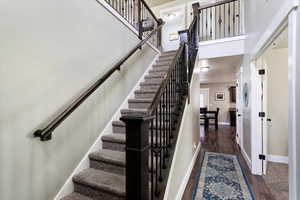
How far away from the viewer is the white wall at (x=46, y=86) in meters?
1.28

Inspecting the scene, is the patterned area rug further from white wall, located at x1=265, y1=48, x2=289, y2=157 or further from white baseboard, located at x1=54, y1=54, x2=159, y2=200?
white baseboard, located at x1=54, y1=54, x2=159, y2=200

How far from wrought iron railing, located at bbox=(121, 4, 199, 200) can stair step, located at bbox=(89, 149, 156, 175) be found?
1.16ft

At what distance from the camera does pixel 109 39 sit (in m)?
2.48

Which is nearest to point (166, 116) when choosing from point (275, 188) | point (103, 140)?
point (103, 140)

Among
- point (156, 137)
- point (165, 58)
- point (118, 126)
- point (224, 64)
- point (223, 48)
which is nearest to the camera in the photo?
point (156, 137)

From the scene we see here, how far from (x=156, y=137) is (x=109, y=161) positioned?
79 cm

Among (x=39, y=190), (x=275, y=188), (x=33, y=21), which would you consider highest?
(x=33, y=21)

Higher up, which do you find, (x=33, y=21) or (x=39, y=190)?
(x=33, y=21)

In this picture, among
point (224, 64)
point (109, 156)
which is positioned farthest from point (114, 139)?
point (224, 64)

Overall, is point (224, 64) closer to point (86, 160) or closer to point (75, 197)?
point (86, 160)

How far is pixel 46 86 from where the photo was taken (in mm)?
1564

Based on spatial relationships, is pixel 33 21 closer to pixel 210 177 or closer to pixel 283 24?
pixel 283 24

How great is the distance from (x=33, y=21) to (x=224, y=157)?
4.00 metres

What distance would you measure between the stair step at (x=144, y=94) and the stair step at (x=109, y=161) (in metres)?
1.20
